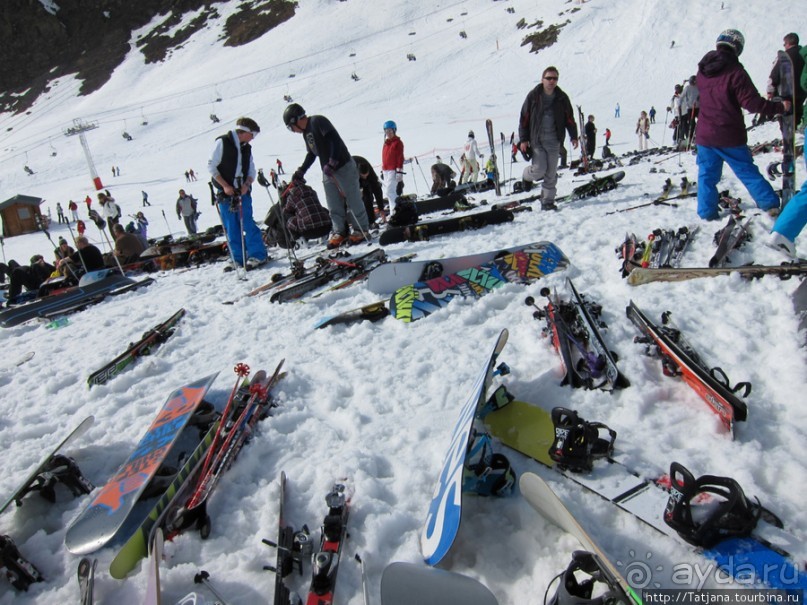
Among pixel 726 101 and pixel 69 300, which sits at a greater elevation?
pixel 726 101

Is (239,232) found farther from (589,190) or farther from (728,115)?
(728,115)

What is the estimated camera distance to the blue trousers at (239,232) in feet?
21.8

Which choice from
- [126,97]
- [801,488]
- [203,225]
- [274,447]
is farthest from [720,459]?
[126,97]

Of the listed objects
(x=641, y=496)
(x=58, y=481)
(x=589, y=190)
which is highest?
(x=589, y=190)

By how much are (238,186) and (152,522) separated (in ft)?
16.7

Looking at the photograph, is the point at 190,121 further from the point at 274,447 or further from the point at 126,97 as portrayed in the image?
the point at 274,447

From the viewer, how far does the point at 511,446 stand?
241cm

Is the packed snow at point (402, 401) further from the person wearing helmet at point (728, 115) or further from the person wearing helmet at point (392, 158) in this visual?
the person wearing helmet at point (392, 158)

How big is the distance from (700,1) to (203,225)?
42.4 meters

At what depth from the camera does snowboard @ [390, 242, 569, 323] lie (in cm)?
411

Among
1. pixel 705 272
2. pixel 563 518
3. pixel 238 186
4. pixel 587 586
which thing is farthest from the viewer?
pixel 238 186

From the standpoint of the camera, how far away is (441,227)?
6996 mm

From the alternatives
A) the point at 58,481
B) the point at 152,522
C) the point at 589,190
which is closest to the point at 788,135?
the point at 589,190

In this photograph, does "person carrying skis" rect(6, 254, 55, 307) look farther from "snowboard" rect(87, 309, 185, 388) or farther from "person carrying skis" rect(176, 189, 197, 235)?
"snowboard" rect(87, 309, 185, 388)
